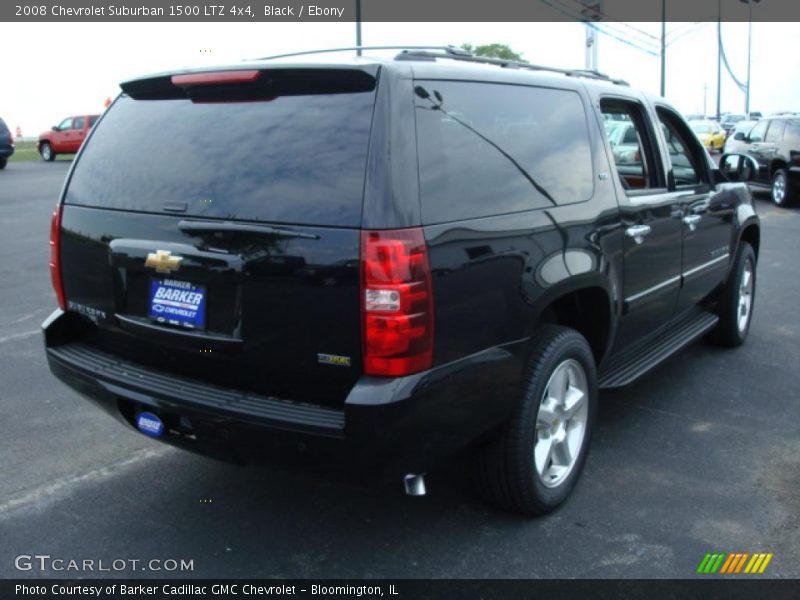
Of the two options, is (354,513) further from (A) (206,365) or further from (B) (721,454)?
(B) (721,454)

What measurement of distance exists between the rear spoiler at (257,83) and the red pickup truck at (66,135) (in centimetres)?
2800

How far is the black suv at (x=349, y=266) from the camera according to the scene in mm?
2691

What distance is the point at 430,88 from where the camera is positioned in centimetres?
294

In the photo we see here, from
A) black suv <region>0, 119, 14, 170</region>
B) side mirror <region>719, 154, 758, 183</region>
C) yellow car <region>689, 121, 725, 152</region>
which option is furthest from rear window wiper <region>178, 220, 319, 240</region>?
yellow car <region>689, 121, 725, 152</region>

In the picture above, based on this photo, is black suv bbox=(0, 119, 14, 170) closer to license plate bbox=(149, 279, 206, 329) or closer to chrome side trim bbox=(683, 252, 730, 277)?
chrome side trim bbox=(683, 252, 730, 277)

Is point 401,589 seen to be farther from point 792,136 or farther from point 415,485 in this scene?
point 792,136

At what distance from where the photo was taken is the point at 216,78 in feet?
10.00

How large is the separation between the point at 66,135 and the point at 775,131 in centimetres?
2377

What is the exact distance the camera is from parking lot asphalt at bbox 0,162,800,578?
10.3 ft

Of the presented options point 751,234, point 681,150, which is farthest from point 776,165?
point 681,150

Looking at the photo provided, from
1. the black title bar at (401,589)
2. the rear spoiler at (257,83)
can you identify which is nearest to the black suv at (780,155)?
the black title bar at (401,589)

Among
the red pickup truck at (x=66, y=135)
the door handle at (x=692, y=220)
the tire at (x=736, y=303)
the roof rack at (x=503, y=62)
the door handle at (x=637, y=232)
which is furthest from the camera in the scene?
the red pickup truck at (x=66, y=135)

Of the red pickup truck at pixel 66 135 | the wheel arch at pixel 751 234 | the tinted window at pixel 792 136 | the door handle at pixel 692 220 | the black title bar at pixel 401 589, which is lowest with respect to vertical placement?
the black title bar at pixel 401 589
